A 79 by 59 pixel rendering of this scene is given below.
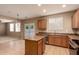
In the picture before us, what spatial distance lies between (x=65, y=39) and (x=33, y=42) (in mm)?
2461

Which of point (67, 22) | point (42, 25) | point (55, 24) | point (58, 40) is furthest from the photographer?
point (42, 25)

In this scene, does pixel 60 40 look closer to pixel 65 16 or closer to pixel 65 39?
pixel 65 39

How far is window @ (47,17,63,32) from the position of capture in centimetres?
484

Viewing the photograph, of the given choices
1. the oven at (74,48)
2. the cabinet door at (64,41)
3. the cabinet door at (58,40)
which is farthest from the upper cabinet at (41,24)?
the oven at (74,48)

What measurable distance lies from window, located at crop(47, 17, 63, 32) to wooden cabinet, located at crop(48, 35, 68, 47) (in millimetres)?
494

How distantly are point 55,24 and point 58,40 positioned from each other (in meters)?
1.33

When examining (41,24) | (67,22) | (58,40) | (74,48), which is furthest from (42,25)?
(74,48)

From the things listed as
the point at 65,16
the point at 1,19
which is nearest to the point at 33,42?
the point at 1,19

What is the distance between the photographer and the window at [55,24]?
4.84 metres

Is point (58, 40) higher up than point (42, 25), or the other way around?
point (42, 25)

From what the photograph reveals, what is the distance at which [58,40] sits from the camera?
5.84 metres

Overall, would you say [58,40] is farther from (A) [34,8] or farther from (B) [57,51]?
(A) [34,8]

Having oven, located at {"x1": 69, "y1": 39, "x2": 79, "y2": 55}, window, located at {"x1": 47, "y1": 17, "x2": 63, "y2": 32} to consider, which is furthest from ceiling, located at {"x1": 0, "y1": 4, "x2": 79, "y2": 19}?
oven, located at {"x1": 69, "y1": 39, "x2": 79, "y2": 55}
